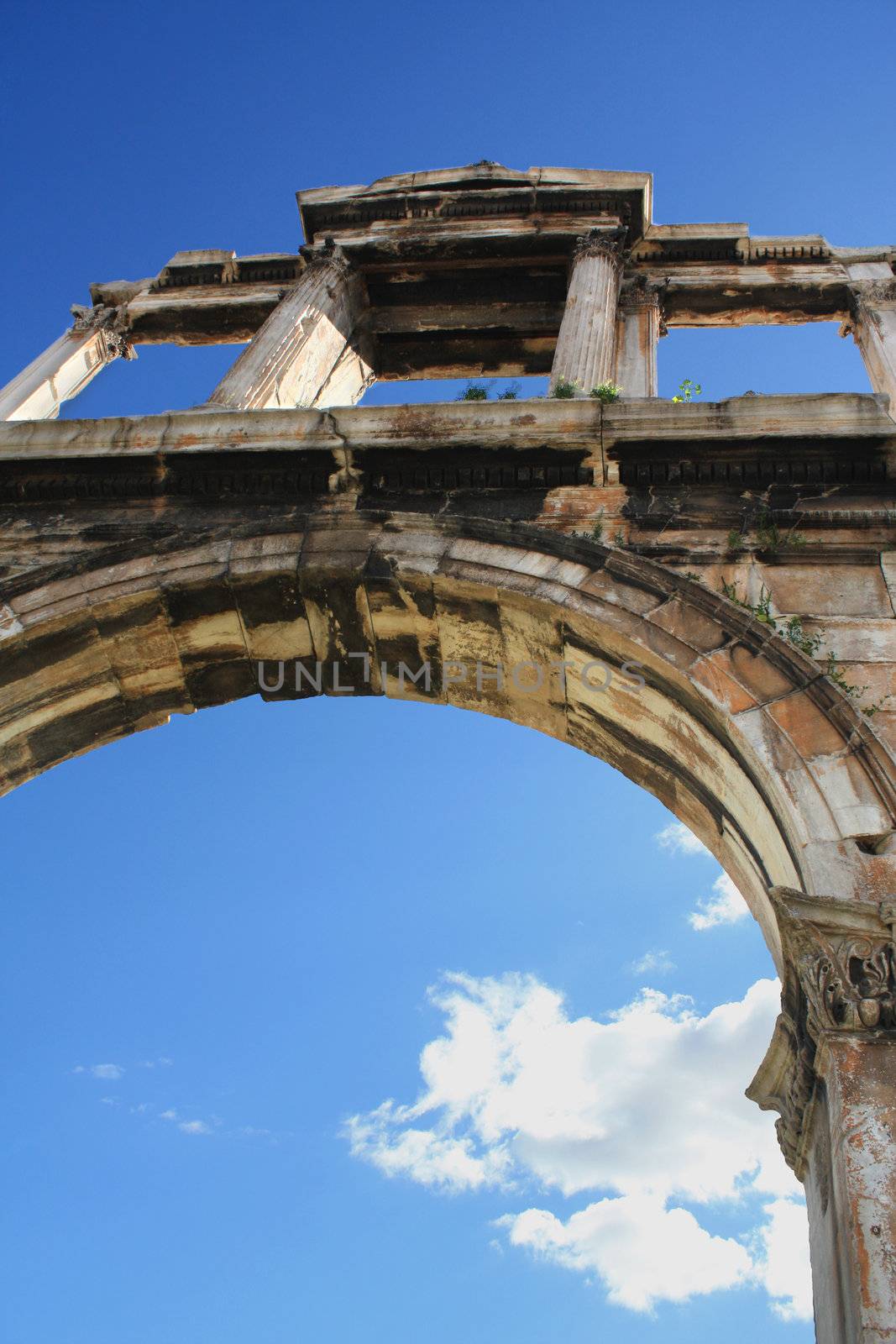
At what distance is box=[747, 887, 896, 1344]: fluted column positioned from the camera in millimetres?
3770

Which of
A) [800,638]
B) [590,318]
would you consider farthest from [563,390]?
[800,638]

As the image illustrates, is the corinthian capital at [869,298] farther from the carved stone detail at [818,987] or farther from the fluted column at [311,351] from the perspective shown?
the carved stone detail at [818,987]

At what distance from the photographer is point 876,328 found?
11188 millimetres

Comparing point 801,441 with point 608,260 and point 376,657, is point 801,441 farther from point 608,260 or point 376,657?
point 608,260

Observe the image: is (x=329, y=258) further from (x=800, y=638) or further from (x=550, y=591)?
(x=800, y=638)

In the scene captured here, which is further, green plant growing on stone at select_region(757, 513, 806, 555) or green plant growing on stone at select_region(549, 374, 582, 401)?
green plant growing on stone at select_region(549, 374, 582, 401)

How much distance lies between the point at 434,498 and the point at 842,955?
13.6ft

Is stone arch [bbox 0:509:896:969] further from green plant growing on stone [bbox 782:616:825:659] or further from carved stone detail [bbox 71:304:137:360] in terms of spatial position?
carved stone detail [bbox 71:304:137:360]

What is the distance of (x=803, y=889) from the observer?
16.2 ft

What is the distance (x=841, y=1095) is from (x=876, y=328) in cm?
900

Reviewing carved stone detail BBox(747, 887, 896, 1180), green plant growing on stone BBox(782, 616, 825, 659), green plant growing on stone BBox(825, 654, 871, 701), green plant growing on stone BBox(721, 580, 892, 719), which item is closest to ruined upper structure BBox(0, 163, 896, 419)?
green plant growing on stone BBox(721, 580, 892, 719)

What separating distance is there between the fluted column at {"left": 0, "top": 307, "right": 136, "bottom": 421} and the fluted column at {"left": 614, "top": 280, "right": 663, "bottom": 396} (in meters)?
5.44

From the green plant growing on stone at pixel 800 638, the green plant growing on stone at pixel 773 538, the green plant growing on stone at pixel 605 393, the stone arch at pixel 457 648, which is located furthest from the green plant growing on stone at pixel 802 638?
the green plant growing on stone at pixel 605 393

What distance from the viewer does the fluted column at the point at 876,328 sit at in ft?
34.3
